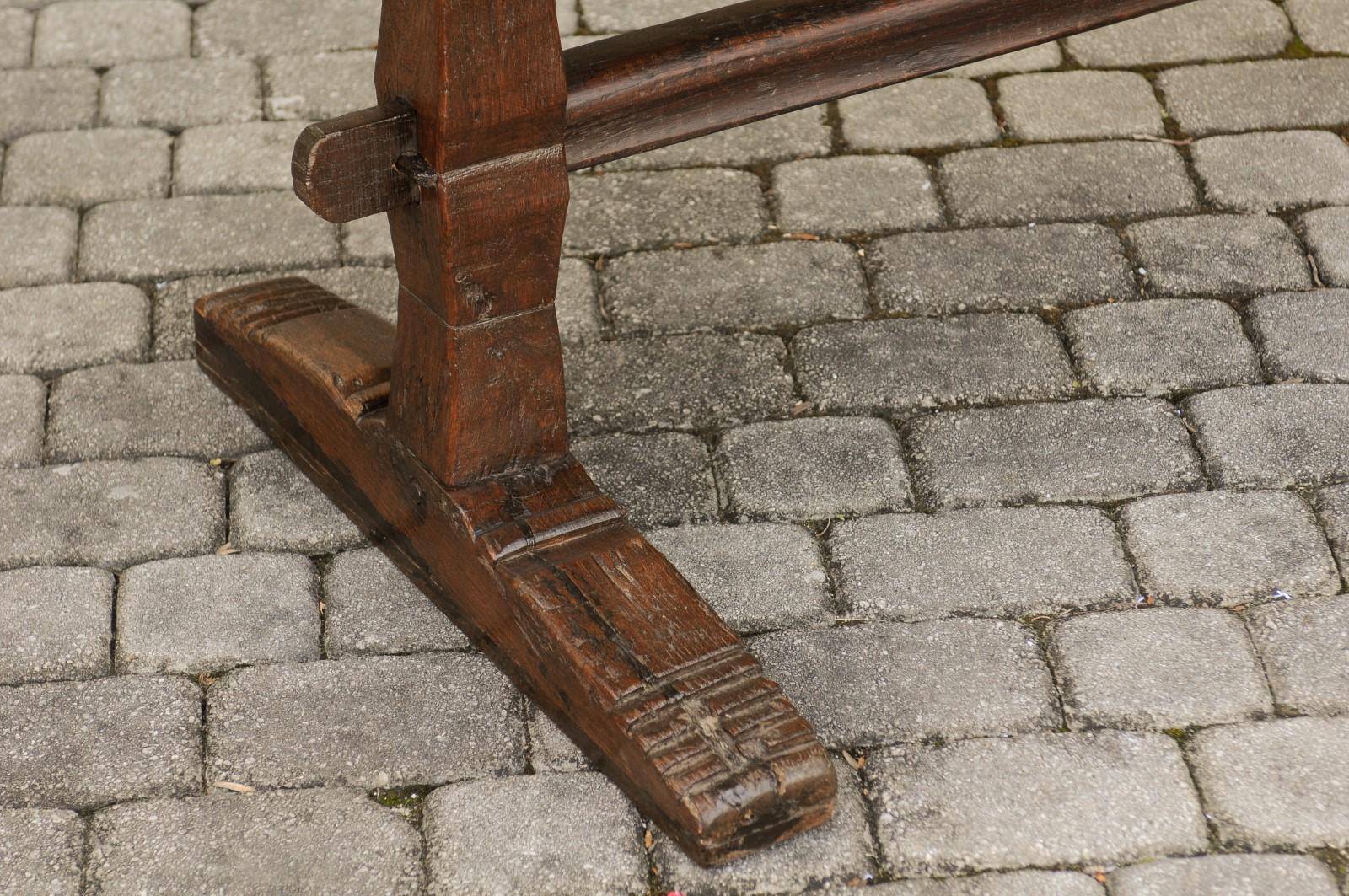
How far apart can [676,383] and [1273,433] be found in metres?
1.03

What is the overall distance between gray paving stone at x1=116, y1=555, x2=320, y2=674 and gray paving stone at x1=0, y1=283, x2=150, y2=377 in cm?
62

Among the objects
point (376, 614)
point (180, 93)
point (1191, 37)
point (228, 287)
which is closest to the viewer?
point (376, 614)

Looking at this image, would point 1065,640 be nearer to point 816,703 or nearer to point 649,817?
point 816,703

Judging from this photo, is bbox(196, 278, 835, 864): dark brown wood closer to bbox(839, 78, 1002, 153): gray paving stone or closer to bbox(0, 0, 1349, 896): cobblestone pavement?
bbox(0, 0, 1349, 896): cobblestone pavement

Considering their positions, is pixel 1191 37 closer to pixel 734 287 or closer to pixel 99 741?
pixel 734 287

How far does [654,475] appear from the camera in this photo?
2.61 metres

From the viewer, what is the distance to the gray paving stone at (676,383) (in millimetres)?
2734

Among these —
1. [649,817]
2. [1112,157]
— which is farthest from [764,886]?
[1112,157]

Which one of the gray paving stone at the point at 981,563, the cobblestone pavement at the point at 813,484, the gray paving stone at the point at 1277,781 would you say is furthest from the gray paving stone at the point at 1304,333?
the gray paving stone at the point at 1277,781

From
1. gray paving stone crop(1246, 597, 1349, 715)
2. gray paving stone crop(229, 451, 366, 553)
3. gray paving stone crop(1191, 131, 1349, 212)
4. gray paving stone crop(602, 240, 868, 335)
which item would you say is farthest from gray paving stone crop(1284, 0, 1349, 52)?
gray paving stone crop(229, 451, 366, 553)

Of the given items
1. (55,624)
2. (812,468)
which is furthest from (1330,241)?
(55,624)

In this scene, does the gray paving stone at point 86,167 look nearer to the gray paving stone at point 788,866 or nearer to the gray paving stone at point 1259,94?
the gray paving stone at point 788,866

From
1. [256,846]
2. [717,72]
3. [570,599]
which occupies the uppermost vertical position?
[717,72]

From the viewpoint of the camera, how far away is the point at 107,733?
217 centimetres
